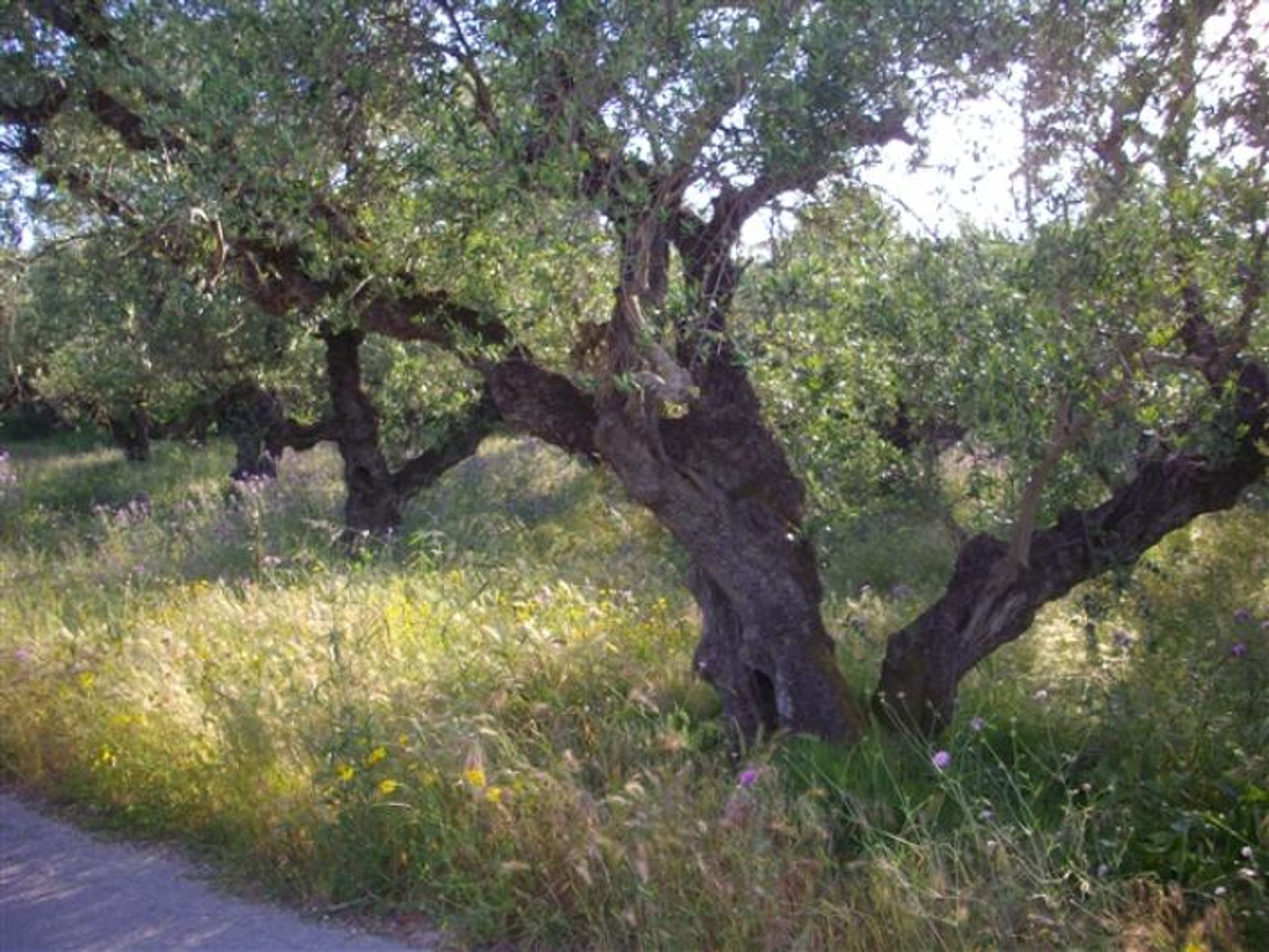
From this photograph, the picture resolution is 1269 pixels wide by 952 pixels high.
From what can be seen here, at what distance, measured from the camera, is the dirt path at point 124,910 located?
5.25 meters

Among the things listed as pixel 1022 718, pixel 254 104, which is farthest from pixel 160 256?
pixel 1022 718

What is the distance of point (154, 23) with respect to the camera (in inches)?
255

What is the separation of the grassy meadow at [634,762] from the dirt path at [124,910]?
0.21m

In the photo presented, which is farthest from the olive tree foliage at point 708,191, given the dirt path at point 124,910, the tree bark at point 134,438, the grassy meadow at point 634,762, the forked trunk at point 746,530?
the tree bark at point 134,438

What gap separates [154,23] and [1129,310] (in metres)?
4.64

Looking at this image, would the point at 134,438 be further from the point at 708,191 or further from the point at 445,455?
the point at 708,191

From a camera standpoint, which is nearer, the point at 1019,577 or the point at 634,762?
the point at 634,762

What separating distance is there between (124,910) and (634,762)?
2223mm

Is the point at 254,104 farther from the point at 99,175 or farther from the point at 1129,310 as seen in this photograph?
the point at 1129,310

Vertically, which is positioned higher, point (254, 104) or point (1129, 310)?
point (254, 104)

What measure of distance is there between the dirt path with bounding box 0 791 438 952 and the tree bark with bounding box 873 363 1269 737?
2.52 metres

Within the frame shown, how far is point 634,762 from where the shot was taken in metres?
5.86

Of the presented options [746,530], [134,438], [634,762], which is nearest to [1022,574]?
[746,530]

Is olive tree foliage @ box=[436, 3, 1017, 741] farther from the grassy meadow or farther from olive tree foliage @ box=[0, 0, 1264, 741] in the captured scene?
the grassy meadow
